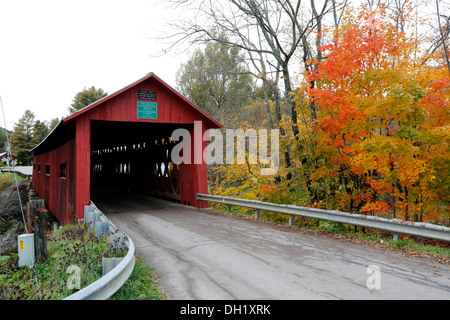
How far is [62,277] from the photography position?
488 centimetres

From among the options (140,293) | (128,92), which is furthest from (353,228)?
(128,92)

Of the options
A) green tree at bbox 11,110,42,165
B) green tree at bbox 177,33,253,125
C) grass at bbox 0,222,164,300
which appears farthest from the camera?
green tree at bbox 11,110,42,165

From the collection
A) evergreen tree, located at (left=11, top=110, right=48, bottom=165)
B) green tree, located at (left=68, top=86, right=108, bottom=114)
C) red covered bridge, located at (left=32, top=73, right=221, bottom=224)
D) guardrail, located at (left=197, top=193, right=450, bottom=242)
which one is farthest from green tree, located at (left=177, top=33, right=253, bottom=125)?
evergreen tree, located at (left=11, top=110, right=48, bottom=165)

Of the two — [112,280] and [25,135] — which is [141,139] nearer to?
[112,280]

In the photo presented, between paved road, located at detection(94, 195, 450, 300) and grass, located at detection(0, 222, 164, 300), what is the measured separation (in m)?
0.31

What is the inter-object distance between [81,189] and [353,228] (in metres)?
8.93

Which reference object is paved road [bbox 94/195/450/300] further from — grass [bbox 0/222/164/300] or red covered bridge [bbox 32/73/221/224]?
red covered bridge [bbox 32/73/221/224]

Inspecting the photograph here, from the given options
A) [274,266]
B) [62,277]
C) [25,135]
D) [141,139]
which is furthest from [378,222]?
[25,135]

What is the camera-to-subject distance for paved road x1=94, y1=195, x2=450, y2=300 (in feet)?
12.7

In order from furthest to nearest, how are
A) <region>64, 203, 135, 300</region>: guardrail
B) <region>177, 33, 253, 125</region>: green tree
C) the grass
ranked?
<region>177, 33, 253, 125</region>: green tree → the grass → <region>64, 203, 135, 300</region>: guardrail

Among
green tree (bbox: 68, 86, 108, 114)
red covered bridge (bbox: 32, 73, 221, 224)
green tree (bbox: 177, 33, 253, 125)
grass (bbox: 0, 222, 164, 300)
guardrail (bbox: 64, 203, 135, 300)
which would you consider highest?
green tree (bbox: 68, 86, 108, 114)

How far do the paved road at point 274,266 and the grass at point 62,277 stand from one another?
0.31 m
